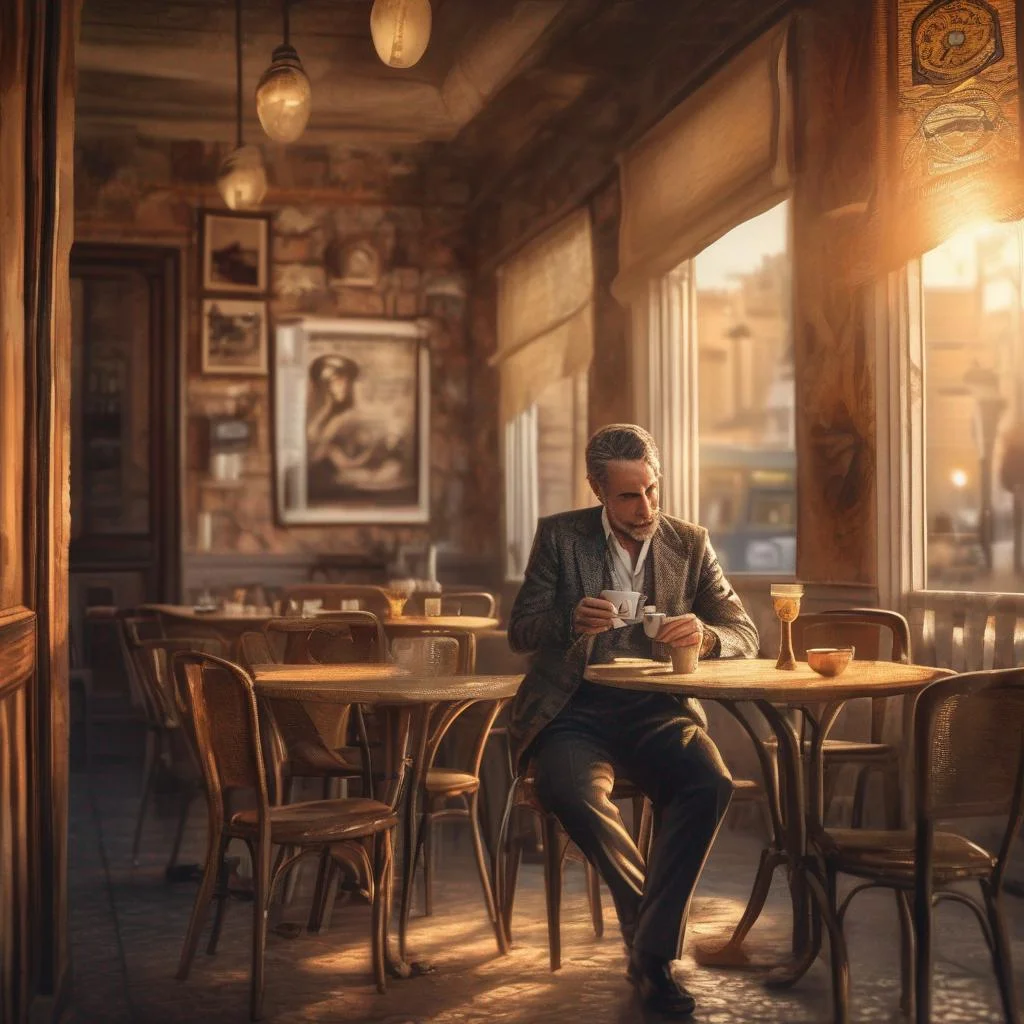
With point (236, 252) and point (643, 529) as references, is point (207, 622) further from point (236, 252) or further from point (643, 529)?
point (643, 529)

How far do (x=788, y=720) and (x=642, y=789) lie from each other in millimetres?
426

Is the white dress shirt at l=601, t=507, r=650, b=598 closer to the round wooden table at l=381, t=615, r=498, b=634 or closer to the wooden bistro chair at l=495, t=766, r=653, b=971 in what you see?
the wooden bistro chair at l=495, t=766, r=653, b=971

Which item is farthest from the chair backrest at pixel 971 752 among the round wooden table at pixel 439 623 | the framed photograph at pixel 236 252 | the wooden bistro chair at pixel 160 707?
the framed photograph at pixel 236 252

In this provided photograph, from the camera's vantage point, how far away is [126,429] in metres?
10.0

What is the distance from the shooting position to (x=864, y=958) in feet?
13.1

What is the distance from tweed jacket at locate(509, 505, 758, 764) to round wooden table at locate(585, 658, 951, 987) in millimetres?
104

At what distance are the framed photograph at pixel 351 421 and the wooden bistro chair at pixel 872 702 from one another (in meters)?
5.88

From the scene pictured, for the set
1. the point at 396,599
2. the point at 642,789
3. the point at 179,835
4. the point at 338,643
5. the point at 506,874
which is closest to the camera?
the point at 642,789

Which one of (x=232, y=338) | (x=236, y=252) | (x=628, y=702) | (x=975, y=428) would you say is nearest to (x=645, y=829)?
(x=628, y=702)

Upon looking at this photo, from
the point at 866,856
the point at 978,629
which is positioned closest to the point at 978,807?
the point at 866,856

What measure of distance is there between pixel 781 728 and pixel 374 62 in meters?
6.26

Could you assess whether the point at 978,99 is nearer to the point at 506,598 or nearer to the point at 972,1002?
the point at 972,1002

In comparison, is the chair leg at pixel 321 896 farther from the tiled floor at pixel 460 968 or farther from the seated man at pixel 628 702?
the seated man at pixel 628 702

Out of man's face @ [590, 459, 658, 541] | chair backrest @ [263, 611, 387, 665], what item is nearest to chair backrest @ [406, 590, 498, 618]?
chair backrest @ [263, 611, 387, 665]
